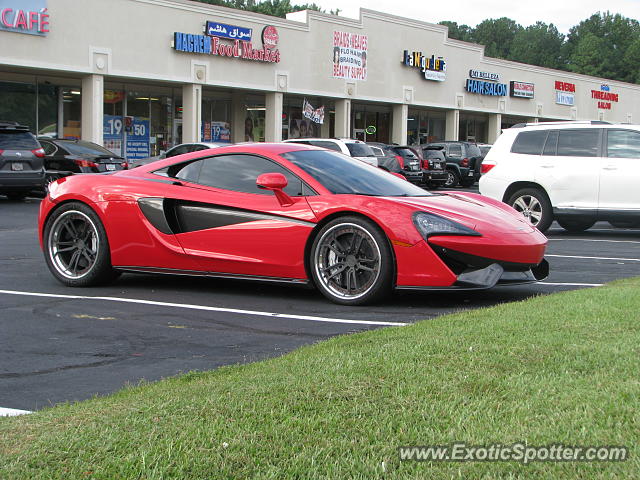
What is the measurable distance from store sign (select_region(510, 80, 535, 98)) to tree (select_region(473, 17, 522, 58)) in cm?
9763

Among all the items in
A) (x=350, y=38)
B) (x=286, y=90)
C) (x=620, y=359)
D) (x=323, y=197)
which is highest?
(x=350, y=38)

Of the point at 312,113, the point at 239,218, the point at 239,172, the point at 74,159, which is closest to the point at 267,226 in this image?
the point at 239,218

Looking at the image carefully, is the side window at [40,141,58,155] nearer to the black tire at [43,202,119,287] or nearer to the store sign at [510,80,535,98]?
the black tire at [43,202,119,287]

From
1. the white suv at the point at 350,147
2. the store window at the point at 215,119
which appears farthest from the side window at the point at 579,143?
the store window at the point at 215,119

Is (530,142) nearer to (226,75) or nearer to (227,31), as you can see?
(227,31)

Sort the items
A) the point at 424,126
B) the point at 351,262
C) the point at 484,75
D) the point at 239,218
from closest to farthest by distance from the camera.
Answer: the point at 351,262, the point at 239,218, the point at 484,75, the point at 424,126

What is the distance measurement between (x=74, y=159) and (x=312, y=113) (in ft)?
59.8

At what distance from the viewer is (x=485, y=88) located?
47.5 metres

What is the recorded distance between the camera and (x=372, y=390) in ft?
11.9

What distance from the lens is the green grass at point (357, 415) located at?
9.16 feet

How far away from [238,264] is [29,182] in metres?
13.1

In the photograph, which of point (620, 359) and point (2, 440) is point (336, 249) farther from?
point (2, 440)

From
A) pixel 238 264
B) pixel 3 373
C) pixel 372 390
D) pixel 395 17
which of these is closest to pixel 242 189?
pixel 238 264

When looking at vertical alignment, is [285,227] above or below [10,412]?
above
